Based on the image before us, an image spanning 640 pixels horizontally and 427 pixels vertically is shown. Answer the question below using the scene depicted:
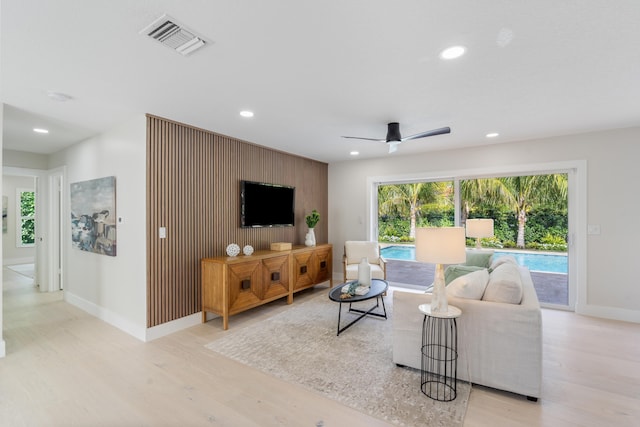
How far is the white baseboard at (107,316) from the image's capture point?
130 inches

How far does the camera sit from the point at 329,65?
218cm

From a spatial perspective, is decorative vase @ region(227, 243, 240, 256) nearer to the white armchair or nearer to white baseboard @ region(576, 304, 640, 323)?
the white armchair

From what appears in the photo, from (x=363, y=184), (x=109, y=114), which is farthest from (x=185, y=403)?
(x=363, y=184)

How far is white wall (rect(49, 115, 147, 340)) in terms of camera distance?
3.27 metres

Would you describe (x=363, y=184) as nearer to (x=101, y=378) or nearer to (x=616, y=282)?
A: (x=616, y=282)

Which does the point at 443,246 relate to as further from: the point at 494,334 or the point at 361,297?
the point at 361,297

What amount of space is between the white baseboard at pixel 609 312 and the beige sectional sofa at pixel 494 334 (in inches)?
93.2

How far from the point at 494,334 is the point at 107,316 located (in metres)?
4.36

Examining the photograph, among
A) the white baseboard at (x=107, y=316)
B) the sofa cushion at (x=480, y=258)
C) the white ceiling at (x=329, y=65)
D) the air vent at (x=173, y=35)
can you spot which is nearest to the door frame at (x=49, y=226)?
the white baseboard at (x=107, y=316)

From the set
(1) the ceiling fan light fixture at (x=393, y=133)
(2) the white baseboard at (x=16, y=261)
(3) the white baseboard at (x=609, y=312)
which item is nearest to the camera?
(1) the ceiling fan light fixture at (x=393, y=133)

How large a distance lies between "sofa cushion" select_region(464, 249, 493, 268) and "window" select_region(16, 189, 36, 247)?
10895 millimetres

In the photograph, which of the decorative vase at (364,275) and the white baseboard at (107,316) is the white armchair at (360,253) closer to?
the decorative vase at (364,275)

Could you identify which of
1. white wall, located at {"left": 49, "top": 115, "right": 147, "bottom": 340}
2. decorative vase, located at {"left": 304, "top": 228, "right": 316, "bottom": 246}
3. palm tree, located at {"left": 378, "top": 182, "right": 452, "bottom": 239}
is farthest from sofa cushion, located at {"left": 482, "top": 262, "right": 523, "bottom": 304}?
white wall, located at {"left": 49, "top": 115, "right": 147, "bottom": 340}

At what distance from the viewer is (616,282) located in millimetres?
3844
